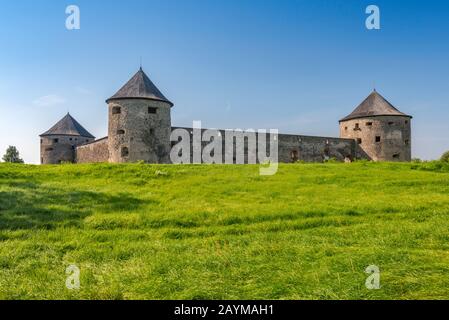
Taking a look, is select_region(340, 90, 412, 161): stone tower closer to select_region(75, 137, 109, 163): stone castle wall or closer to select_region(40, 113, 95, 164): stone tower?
select_region(75, 137, 109, 163): stone castle wall

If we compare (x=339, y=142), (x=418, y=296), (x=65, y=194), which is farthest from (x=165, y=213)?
(x=339, y=142)

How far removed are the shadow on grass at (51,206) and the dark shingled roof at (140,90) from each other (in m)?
16.2

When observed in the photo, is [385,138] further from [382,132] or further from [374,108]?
[374,108]

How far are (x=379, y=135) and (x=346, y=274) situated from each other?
36.3 metres

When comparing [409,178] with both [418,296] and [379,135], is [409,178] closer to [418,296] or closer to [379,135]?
[418,296]

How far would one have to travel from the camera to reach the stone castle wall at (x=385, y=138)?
38125 millimetres

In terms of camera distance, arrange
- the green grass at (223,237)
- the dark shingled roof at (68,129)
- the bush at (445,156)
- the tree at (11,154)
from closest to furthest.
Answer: the green grass at (223,237), the bush at (445,156), the dark shingled roof at (68,129), the tree at (11,154)

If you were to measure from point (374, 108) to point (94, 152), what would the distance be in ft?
90.9

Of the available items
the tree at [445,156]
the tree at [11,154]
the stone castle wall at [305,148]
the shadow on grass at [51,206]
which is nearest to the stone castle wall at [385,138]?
the stone castle wall at [305,148]

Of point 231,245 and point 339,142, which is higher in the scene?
point 339,142

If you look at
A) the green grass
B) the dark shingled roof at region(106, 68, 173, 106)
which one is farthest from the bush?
the dark shingled roof at region(106, 68, 173, 106)

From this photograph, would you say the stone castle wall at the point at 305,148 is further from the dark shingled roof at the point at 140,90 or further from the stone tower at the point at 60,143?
the stone tower at the point at 60,143

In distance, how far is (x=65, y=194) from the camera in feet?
36.5

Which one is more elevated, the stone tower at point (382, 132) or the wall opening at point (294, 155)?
the stone tower at point (382, 132)
